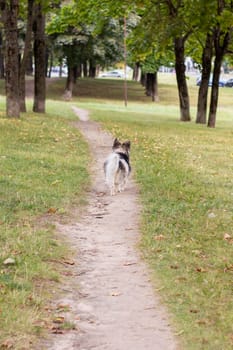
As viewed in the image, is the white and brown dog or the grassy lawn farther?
the white and brown dog

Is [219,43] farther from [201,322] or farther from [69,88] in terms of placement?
[69,88]

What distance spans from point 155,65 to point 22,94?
29208 millimetres

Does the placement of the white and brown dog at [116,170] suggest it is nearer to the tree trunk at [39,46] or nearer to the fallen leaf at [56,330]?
the fallen leaf at [56,330]

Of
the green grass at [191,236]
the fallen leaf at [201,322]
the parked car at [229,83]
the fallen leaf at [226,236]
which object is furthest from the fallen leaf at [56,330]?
the parked car at [229,83]

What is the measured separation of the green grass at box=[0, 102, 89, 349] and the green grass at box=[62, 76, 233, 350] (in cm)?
108

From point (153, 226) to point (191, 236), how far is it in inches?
24.3

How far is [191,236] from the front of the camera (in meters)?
8.16

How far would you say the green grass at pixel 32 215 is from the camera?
5.40 meters

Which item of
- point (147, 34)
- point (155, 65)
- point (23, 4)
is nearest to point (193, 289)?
point (147, 34)

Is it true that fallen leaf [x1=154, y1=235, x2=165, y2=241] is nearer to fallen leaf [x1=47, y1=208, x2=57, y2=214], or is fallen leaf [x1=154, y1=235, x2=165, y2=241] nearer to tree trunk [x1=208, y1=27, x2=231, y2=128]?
fallen leaf [x1=47, y1=208, x2=57, y2=214]

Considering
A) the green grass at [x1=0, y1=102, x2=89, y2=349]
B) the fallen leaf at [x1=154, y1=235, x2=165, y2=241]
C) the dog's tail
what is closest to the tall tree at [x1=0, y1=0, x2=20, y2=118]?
the green grass at [x1=0, y1=102, x2=89, y2=349]

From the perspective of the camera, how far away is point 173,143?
20.4m

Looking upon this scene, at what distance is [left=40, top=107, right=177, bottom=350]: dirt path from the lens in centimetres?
504

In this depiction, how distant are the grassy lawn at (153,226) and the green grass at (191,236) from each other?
1 centimetres
